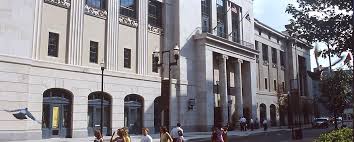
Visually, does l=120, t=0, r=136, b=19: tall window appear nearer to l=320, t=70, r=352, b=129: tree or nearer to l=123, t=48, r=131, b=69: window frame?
l=123, t=48, r=131, b=69: window frame

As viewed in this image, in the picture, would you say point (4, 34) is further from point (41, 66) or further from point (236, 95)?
point (236, 95)

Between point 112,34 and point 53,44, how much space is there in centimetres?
565

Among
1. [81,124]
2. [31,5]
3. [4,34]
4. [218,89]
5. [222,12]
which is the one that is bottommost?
[81,124]

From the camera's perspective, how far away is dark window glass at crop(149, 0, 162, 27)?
37.2 meters

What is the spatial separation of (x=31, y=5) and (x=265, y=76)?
135 feet

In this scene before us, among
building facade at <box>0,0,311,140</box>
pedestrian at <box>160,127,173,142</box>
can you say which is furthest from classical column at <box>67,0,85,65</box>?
pedestrian at <box>160,127,173,142</box>

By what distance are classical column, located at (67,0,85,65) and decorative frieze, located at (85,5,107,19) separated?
731 mm

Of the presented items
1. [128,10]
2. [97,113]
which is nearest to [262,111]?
[128,10]

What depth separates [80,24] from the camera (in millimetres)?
29797

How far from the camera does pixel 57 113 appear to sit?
28.1m

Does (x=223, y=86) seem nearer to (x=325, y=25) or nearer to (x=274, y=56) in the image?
(x=274, y=56)

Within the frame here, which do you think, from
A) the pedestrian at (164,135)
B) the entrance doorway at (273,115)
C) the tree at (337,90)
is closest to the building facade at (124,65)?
the pedestrian at (164,135)

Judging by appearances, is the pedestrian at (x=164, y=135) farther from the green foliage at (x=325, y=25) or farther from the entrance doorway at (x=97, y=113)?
the entrance doorway at (x=97, y=113)

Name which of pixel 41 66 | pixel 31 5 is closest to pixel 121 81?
pixel 41 66
